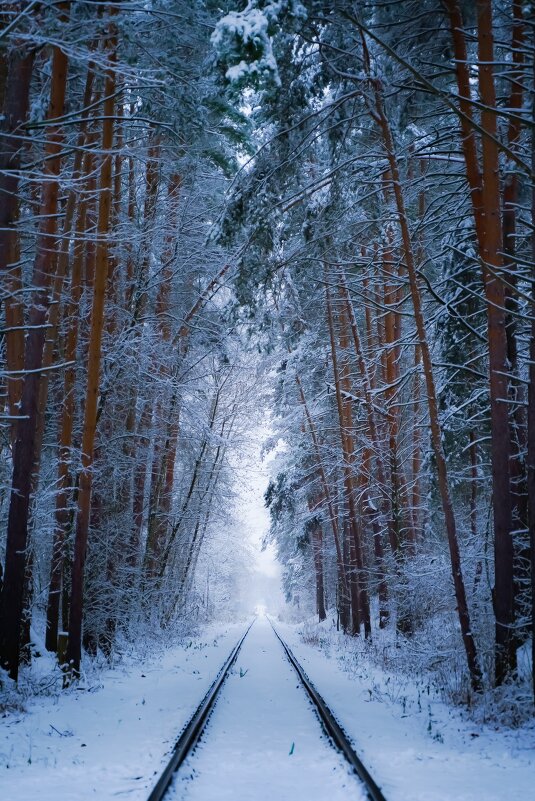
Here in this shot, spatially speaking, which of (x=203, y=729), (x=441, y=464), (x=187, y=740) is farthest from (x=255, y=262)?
(x=187, y=740)

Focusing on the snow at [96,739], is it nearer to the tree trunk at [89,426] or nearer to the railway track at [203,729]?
the railway track at [203,729]

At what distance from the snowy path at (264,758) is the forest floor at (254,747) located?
0.02m

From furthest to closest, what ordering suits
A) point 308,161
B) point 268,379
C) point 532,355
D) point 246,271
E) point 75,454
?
point 268,379, point 308,161, point 75,454, point 246,271, point 532,355

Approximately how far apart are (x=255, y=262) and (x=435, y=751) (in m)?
7.41

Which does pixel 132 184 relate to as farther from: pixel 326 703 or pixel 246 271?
pixel 326 703

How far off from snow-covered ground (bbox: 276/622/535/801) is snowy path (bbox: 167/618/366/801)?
16.2 inches

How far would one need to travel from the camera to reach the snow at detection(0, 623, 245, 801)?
534 cm

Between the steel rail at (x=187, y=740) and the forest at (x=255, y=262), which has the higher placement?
the forest at (x=255, y=262)

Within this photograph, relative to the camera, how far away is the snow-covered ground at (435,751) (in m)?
5.36

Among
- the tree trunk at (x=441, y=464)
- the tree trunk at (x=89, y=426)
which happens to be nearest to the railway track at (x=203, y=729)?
the tree trunk at (x=441, y=464)

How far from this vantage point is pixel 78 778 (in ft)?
18.4

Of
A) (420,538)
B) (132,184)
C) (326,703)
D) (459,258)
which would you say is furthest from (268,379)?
(326,703)

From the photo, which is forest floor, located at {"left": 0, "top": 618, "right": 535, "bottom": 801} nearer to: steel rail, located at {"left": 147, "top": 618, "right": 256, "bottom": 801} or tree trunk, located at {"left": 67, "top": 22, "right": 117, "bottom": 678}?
steel rail, located at {"left": 147, "top": 618, "right": 256, "bottom": 801}

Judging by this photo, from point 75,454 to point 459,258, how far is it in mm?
8314
